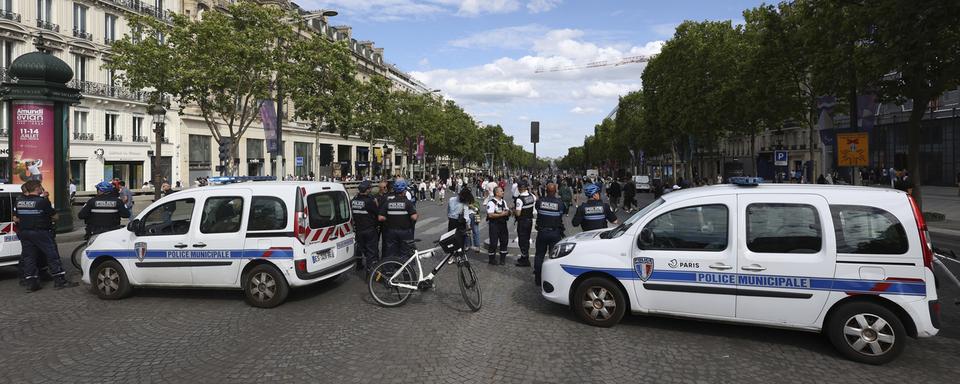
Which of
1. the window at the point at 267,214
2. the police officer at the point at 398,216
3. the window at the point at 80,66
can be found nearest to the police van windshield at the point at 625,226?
the police officer at the point at 398,216

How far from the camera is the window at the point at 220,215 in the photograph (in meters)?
7.12

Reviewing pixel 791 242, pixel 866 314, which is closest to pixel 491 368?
pixel 791 242

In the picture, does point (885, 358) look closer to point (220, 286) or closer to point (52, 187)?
point (220, 286)

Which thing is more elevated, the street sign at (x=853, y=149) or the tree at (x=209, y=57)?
the tree at (x=209, y=57)

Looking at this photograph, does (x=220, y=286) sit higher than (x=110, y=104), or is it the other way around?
(x=110, y=104)

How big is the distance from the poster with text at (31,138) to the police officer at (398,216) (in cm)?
1142

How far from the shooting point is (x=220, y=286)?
7.22 metres

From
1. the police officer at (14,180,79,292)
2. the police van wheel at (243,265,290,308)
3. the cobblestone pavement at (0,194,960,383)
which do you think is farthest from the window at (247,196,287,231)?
the police officer at (14,180,79,292)

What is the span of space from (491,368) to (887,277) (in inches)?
143

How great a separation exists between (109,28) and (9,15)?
6.68 metres

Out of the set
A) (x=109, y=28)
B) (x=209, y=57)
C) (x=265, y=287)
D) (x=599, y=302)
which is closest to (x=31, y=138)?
(x=209, y=57)

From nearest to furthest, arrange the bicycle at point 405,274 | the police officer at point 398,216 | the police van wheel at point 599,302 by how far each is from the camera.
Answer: the police van wheel at point 599,302 → the bicycle at point 405,274 → the police officer at point 398,216

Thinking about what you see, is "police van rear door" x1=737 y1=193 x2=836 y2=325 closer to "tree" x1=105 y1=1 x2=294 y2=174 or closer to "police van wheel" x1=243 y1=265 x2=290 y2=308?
"police van wheel" x1=243 y1=265 x2=290 y2=308

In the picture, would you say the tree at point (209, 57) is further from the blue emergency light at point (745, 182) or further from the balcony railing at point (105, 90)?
the blue emergency light at point (745, 182)
